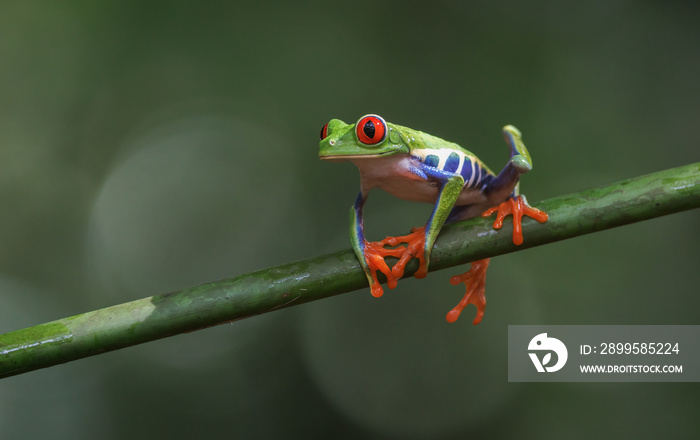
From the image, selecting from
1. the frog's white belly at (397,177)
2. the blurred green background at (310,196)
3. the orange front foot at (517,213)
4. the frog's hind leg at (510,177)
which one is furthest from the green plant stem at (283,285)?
the blurred green background at (310,196)

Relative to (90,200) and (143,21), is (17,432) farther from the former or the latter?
(143,21)

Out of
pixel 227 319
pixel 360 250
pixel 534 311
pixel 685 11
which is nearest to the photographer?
pixel 227 319

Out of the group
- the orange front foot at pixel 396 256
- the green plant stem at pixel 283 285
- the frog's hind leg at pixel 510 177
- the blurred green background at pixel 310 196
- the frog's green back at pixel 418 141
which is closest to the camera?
the green plant stem at pixel 283 285

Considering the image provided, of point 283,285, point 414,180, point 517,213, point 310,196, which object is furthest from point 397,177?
point 310,196

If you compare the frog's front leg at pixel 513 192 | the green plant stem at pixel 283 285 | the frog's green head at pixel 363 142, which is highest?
the frog's green head at pixel 363 142

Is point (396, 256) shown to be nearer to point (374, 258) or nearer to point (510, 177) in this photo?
point (374, 258)

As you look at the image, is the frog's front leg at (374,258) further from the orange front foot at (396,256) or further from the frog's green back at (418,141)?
the frog's green back at (418,141)

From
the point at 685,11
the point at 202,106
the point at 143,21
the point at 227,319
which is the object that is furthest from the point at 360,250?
the point at 685,11
